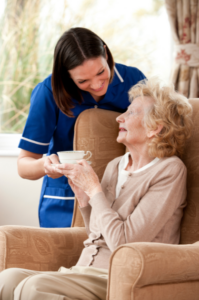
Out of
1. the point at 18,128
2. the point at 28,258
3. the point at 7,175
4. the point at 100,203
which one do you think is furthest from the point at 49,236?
the point at 18,128

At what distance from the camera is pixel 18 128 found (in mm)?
2959

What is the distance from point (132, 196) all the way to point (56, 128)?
0.64 metres

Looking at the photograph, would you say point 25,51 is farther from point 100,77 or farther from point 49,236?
point 49,236

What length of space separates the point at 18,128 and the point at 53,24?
2.96 feet

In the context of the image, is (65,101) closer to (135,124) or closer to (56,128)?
(56,128)

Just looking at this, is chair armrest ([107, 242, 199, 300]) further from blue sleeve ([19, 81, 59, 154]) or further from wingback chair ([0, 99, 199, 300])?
blue sleeve ([19, 81, 59, 154])

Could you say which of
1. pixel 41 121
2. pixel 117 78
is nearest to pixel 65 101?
pixel 41 121

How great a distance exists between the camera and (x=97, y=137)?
1.80 m

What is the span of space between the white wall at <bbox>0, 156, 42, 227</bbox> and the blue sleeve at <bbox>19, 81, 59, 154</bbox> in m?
0.99

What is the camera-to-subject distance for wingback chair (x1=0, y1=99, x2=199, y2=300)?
3.34ft

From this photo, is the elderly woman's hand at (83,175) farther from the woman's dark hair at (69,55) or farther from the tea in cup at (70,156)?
the woman's dark hair at (69,55)

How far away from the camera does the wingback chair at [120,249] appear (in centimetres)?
102

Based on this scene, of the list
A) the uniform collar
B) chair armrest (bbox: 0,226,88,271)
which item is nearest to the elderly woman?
chair armrest (bbox: 0,226,88,271)

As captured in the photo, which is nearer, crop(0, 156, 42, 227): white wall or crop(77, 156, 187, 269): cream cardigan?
crop(77, 156, 187, 269): cream cardigan
